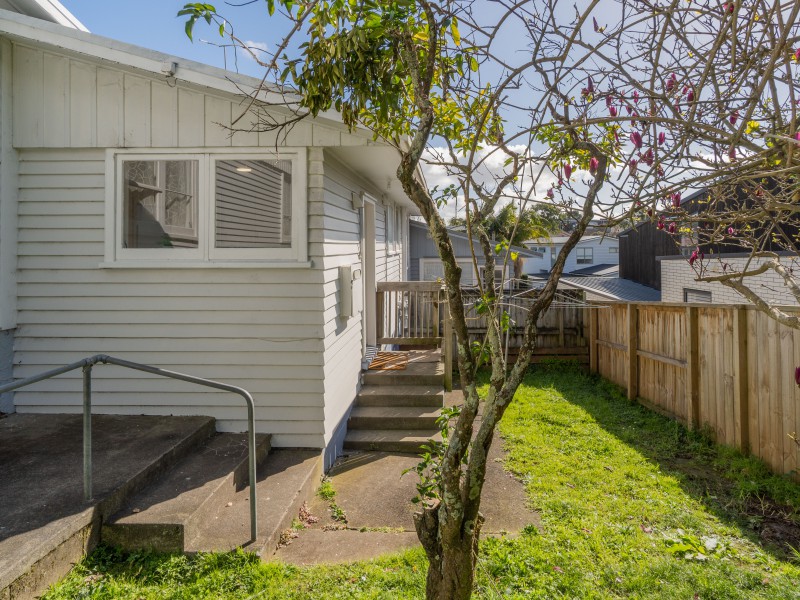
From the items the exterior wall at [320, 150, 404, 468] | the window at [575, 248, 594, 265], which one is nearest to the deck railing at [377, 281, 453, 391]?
the exterior wall at [320, 150, 404, 468]

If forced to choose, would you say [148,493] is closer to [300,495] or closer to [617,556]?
[300,495]

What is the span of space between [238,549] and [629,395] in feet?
21.1

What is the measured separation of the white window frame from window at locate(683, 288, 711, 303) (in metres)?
10.9

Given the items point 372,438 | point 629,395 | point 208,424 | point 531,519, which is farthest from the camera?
point 629,395

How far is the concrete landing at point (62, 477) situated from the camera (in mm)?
2791

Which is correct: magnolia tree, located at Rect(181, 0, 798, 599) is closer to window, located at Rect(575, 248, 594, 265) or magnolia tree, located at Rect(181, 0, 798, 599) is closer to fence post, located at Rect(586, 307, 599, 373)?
fence post, located at Rect(586, 307, 599, 373)

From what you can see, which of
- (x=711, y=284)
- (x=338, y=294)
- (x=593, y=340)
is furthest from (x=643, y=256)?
(x=338, y=294)

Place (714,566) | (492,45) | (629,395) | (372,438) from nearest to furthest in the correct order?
1. (492,45)
2. (714,566)
3. (372,438)
4. (629,395)

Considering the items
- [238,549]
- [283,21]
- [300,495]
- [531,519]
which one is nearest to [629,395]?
[531,519]

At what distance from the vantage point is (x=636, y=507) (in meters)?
4.28

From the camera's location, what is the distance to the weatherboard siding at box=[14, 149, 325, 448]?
16.5ft

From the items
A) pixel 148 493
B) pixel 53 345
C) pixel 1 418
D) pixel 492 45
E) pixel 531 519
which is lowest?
pixel 531 519

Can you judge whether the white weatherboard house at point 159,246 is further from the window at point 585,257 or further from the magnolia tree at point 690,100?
the window at point 585,257

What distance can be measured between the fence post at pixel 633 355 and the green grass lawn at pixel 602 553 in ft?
7.56
